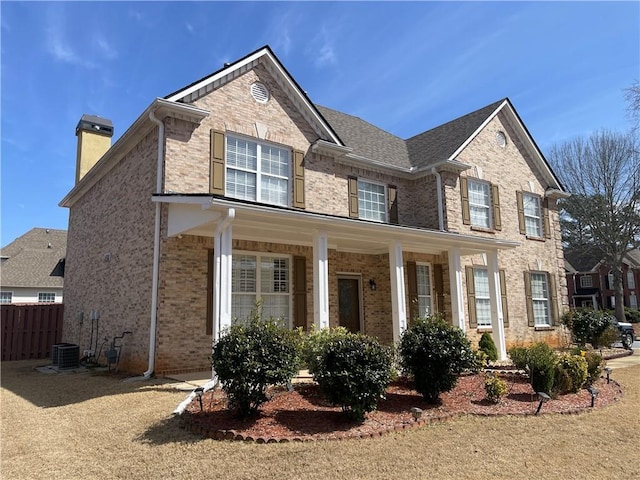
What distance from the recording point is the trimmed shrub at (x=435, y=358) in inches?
278

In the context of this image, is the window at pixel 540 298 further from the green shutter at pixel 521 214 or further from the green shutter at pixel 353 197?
the green shutter at pixel 353 197

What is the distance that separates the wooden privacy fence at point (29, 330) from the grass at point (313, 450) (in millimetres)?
9938

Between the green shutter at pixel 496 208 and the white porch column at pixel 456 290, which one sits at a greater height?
the green shutter at pixel 496 208

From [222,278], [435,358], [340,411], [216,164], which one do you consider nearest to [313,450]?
[340,411]

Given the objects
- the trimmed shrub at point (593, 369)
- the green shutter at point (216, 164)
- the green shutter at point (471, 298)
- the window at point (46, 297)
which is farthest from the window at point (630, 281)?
the window at point (46, 297)

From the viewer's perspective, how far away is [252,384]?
230 inches

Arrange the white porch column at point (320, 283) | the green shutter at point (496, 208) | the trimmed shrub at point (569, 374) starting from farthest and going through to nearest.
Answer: the green shutter at point (496, 208)
the white porch column at point (320, 283)
the trimmed shrub at point (569, 374)

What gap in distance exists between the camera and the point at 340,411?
21.7 ft

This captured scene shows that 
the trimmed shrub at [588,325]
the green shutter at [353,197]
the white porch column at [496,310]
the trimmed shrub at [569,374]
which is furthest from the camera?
the trimmed shrub at [588,325]

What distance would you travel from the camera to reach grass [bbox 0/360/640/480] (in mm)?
4512

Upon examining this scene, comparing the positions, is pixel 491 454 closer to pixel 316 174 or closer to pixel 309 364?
pixel 309 364

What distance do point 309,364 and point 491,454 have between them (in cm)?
278

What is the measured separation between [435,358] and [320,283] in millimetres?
3292

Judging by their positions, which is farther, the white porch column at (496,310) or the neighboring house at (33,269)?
the neighboring house at (33,269)
